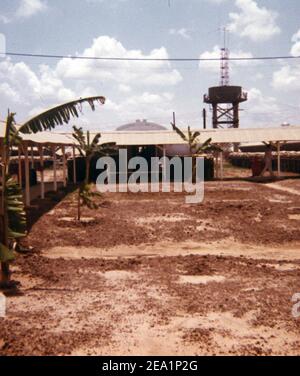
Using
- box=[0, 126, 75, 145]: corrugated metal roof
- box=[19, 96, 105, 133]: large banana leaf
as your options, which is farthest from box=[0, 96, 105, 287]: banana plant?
box=[0, 126, 75, 145]: corrugated metal roof

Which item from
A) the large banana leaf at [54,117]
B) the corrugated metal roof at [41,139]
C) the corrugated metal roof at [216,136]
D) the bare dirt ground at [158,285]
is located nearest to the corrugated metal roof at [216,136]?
the corrugated metal roof at [216,136]

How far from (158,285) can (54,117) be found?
4.01 m

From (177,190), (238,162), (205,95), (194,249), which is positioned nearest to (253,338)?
(194,249)

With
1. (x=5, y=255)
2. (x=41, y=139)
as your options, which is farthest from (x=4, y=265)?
(x=41, y=139)

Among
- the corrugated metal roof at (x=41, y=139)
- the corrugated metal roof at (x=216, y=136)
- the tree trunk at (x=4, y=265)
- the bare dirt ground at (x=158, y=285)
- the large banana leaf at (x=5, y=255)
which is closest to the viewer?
the bare dirt ground at (x=158, y=285)

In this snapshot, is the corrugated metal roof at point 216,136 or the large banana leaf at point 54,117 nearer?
the large banana leaf at point 54,117

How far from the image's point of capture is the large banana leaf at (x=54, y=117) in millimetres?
8672

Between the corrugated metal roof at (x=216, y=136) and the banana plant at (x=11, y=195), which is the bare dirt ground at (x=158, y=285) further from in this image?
the corrugated metal roof at (x=216, y=136)

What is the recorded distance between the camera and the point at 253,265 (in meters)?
9.66

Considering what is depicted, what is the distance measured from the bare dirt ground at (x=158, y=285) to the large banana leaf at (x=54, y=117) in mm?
2995

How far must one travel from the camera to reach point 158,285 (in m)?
8.32

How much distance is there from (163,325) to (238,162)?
39.3 meters

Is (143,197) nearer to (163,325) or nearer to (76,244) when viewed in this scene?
(76,244)

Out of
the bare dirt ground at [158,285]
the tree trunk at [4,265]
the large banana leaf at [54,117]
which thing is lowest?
the bare dirt ground at [158,285]
